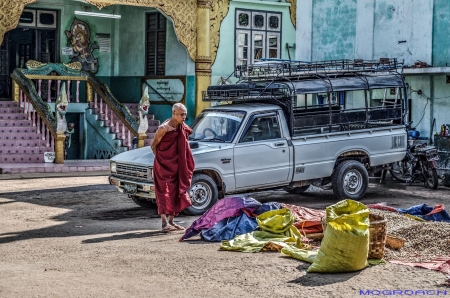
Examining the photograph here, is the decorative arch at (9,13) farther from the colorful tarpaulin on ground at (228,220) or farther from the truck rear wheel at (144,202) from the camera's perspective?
the colorful tarpaulin on ground at (228,220)

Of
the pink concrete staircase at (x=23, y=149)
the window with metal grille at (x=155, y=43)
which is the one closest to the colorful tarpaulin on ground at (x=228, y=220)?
the pink concrete staircase at (x=23, y=149)

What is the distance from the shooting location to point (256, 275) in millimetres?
8406

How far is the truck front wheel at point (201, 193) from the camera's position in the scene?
42.1ft

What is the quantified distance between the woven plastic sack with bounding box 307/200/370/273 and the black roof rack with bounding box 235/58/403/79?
6.35m

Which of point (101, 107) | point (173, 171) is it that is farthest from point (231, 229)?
point (101, 107)

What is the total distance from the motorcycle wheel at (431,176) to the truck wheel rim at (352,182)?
7.27 ft

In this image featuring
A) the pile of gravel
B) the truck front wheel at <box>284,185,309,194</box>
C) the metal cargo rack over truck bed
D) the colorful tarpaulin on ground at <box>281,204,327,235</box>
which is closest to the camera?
the pile of gravel

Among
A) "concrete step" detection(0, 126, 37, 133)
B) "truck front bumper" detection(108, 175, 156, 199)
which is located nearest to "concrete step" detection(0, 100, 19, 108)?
"concrete step" detection(0, 126, 37, 133)

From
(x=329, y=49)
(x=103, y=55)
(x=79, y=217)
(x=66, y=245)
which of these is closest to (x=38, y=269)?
(x=66, y=245)

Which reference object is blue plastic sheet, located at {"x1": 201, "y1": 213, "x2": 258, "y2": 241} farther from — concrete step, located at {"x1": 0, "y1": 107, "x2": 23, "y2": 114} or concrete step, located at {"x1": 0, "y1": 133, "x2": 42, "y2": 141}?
concrete step, located at {"x1": 0, "y1": 107, "x2": 23, "y2": 114}

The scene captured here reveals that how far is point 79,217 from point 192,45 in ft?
40.3

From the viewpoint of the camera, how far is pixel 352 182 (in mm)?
14797

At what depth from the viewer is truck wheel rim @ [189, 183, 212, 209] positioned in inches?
506

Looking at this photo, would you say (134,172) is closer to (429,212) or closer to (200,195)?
(200,195)
